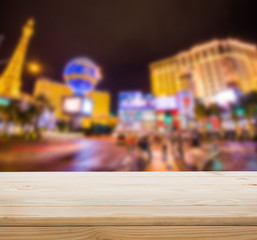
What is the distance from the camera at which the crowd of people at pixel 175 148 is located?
9.22 ft

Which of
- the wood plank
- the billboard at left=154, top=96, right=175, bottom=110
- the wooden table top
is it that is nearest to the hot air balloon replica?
the billboard at left=154, top=96, right=175, bottom=110

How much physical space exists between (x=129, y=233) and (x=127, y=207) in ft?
0.32

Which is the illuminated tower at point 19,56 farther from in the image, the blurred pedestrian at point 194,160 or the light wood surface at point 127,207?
the blurred pedestrian at point 194,160

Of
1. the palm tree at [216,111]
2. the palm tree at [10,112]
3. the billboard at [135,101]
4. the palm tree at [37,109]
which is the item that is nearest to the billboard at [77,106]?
the palm tree at [37,109]

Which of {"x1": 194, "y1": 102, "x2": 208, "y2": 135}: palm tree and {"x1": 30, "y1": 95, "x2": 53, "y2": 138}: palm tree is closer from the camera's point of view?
{"x1": 30, "y1": 95, "x2": 53, "y2": 138}: palm tree

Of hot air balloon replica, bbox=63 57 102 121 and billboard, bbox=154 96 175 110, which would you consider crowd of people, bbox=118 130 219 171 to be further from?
hot air balloon replica, bbox=63 57 102 121

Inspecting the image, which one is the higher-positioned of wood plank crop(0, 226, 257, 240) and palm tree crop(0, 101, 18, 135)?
palm tree crop(0, 101, 18, 135)

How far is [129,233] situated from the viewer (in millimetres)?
491

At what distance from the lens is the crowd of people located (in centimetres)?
281

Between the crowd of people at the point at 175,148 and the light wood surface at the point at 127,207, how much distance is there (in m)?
1.73

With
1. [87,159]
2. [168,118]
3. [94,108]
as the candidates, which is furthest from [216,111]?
[87,159]

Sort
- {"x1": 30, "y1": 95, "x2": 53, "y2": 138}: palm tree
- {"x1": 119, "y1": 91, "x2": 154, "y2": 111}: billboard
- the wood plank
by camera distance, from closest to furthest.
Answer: the wood plank, {"x1": 119, "y1": 91, "x2": 154, "y2": 111}: billboard, {"x1": 30, "y1": 95, "x2": 53, "y2": 138}: palm tree

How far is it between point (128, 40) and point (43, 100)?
2822mm

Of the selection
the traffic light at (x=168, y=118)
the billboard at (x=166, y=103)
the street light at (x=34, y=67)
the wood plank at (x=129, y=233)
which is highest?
the street light at (x=34, y=67)
